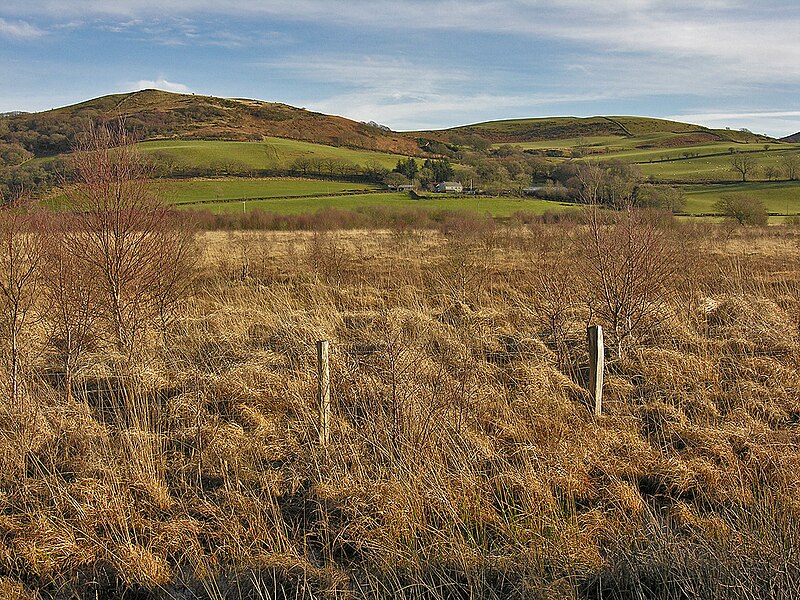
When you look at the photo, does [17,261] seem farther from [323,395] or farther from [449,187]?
[449,187]

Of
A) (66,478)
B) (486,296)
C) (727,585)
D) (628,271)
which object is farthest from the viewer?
(486,296)

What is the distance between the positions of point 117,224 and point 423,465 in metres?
5.89

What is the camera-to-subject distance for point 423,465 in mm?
5395

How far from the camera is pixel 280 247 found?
26.6m

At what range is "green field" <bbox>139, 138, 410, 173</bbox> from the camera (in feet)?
234

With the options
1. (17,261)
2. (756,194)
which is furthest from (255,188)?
(17,261)

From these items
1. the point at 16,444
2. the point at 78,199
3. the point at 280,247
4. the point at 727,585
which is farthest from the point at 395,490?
the point at 280,247

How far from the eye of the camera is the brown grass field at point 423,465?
4320 mm

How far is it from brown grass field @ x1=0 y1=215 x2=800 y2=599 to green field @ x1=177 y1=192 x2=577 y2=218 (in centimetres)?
3339

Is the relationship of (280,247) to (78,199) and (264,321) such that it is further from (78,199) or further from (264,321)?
(78,199)

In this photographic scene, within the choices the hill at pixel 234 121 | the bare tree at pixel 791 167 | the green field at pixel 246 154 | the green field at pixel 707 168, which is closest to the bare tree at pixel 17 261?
the green field at pixel 246 154

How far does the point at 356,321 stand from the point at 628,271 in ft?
16.5

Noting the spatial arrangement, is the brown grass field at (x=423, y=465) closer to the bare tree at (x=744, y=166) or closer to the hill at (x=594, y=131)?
the bare tree at (x=744, y=166)

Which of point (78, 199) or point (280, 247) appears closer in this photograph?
point (78, 199)
